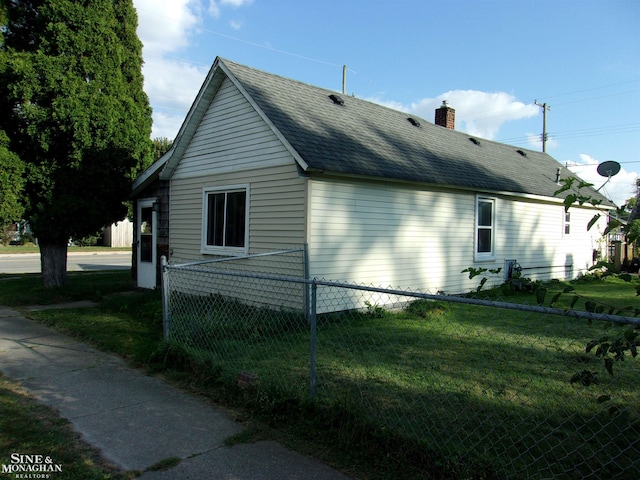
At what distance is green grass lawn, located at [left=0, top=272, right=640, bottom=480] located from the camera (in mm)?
3488

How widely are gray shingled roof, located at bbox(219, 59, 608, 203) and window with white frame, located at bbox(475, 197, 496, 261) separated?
50 cm

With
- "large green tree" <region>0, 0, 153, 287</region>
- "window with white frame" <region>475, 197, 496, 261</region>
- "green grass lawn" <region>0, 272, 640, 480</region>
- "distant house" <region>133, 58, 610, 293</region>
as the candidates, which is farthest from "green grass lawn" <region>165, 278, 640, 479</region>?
"large green tree" <region>0, 0, 153, 287</region>

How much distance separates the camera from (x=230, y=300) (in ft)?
31.2

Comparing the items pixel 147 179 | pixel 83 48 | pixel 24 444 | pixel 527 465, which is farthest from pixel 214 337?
pixel 83 48

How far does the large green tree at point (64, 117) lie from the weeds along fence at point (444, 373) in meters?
5.00

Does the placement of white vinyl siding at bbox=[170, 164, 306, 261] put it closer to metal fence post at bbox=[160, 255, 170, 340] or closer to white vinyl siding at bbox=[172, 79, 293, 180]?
white vinyl siding at bbox=[172, 79, 293, 180]

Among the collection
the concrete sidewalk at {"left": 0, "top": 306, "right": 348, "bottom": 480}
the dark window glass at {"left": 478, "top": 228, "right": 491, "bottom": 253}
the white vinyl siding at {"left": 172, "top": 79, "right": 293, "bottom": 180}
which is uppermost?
the white vinyl siding at {"left": 172, "top": 79, "right": 293, "bottom": 180}

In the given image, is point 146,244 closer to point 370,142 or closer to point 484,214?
point 370,142

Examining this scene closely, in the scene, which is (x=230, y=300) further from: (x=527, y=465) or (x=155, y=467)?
(x=527, y=465)

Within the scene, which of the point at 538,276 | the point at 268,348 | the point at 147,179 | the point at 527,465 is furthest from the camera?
the point at 538,276

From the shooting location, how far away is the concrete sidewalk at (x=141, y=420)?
3516mm

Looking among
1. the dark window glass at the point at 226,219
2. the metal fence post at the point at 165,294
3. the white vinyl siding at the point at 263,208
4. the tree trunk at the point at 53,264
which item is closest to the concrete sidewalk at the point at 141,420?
the metal fence post at the point at 165,294

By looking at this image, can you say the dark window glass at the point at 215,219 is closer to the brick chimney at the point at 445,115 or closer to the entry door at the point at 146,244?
the entry door at the point at 146,244

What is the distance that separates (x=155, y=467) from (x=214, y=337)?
3.06 m
